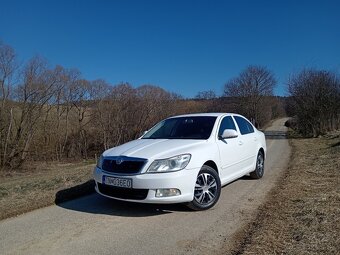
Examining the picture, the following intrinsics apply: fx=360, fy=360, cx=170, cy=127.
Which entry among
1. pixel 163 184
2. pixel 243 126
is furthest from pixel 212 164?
pixel 243 126

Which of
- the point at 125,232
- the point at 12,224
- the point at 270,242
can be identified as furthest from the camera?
the point at 12,224

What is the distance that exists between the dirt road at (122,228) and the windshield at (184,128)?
1.32m

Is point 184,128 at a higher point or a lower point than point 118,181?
higher

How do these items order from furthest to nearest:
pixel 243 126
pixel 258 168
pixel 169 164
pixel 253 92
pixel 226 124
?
pixel 253 92, pixel 258 168, pixel 243 126, pixel 226 124, pixel 169 164

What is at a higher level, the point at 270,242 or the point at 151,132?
the point at 151,132

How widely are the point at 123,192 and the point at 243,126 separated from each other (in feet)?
12.7

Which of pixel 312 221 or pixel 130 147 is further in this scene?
pixel 130 147

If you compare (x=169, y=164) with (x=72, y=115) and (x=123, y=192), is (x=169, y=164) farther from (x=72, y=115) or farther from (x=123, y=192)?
(x=72, y=115)

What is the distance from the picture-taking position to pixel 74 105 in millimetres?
38188

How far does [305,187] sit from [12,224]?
223 inches

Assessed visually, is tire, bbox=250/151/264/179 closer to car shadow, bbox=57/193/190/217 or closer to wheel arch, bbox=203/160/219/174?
wheel arch, bbox=203/160/219/174

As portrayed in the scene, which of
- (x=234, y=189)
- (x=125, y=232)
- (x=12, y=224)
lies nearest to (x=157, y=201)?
(x=125, y=232)

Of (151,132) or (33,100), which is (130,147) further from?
(33,100)

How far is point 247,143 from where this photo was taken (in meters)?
8.09
